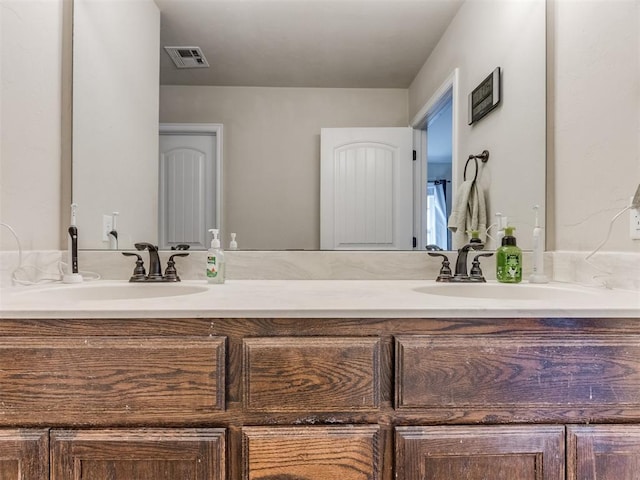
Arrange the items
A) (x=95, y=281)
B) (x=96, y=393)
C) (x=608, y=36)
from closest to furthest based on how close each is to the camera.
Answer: (x=96, y=393), (x=608, y=36), (x=95, y=281)

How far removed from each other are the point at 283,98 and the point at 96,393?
1.05 meters

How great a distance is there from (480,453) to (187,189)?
114 centimetres

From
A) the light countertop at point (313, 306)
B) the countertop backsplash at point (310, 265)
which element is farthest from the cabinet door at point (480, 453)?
the countertop backsplash at point (310, 265)

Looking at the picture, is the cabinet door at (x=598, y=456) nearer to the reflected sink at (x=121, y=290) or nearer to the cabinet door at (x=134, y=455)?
the cabinet door at (x=134, y=455)

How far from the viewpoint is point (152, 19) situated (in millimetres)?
1315

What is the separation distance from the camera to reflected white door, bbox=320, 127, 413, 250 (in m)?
1.33

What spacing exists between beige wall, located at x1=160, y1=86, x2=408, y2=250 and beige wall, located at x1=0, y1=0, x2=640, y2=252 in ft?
0.18

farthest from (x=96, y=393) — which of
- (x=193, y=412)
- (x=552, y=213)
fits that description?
(x=552, y=213)

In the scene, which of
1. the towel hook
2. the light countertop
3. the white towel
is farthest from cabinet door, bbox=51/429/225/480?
the towel hook

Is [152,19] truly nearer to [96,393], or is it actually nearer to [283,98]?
[283,98]

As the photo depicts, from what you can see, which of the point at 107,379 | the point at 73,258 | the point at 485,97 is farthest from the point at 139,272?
the point at 485,97

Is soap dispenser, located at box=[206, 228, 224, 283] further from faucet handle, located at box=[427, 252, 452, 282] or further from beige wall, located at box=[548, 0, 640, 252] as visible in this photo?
beige wall, located at box=[548, 0, 640, 252]

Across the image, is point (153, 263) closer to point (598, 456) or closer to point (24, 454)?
point (24, 454)

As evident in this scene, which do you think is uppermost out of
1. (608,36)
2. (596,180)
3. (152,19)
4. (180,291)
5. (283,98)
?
(152,19)
